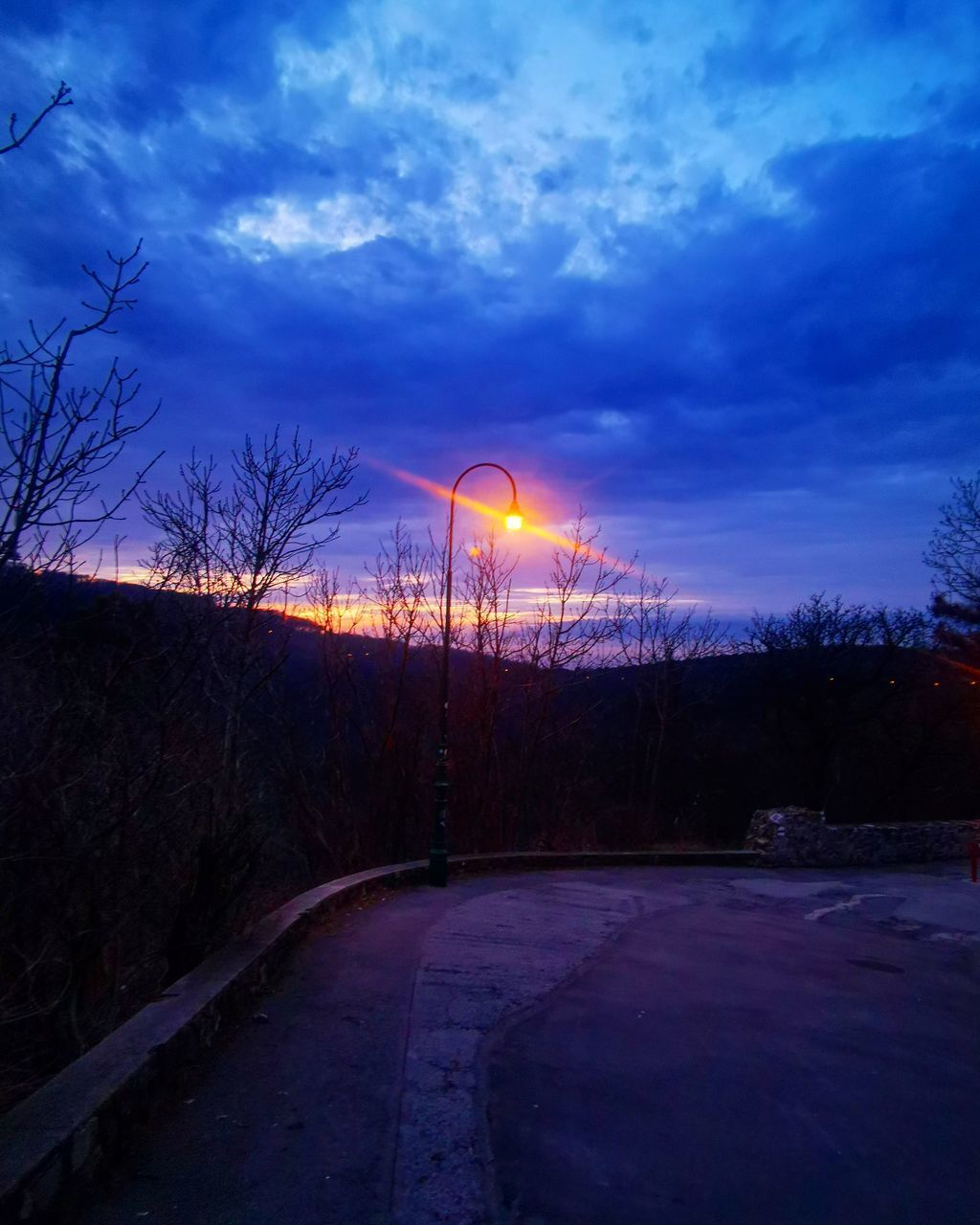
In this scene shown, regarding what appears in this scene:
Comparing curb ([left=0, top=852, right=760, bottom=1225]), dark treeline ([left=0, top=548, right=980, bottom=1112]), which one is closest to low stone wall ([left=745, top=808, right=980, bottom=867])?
dark treeline ([left=0, top=548, right=980, bottom=1112])

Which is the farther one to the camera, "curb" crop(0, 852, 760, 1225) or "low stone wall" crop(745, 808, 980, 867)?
"low stone wall" crop(745, 808, 980, 867)

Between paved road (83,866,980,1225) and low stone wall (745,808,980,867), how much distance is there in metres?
8.69

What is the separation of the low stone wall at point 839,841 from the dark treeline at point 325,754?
384 centimetres

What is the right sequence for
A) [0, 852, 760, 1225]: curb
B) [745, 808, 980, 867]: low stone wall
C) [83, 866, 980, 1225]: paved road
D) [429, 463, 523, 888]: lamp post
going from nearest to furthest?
[0, 852, 760, 1225]: curb → [83, 866, 980, 1225]: paved road → [429, 463, 523, 888]: lamp post → [745, 808, 980, 867]: low stone wall

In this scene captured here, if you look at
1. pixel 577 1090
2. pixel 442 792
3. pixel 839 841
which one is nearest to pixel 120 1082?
pixel 577 1090

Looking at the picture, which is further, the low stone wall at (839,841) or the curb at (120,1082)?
the low stone wall at (839,841)

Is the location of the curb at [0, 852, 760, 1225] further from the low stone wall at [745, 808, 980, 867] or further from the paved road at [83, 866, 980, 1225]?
the low stone wall at [745, 808, 980, 867]

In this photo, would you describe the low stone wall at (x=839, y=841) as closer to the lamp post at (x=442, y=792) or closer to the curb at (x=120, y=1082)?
the lamp post at (x=442, y=792)

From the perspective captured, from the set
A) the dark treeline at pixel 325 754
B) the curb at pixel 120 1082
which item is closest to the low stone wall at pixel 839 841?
the dark treeline at pixel 325 754

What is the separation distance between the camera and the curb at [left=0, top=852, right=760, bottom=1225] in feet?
12.2

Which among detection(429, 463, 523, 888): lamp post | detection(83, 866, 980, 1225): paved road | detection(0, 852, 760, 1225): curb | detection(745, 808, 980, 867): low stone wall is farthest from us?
detection(745, 808, 980, 867): low stone wall

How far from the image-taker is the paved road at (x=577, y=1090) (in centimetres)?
432

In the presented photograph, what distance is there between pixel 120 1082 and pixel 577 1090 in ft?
8.56

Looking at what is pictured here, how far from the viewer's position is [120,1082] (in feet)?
14.6
